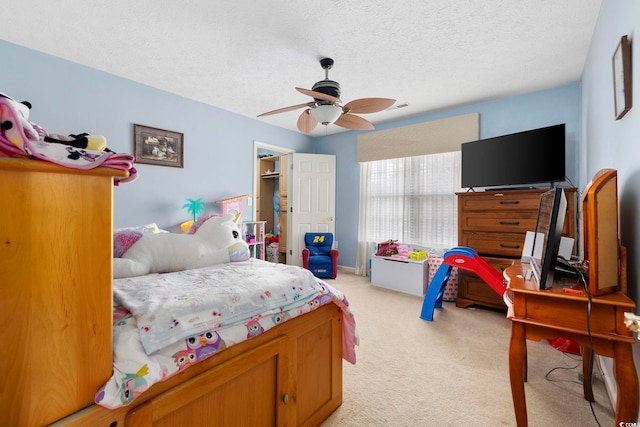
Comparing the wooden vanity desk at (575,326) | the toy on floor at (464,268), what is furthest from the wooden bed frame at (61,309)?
the toy on floor at (464,268)

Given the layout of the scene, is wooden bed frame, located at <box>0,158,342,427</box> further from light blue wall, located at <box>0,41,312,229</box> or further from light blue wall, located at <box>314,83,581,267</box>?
light blue wall, located at <box>314,83,581,267</box>

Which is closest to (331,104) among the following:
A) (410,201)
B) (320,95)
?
(320,95)

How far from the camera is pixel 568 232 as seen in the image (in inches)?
112

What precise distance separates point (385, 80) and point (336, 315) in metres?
2.57

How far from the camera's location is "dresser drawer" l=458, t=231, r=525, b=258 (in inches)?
121

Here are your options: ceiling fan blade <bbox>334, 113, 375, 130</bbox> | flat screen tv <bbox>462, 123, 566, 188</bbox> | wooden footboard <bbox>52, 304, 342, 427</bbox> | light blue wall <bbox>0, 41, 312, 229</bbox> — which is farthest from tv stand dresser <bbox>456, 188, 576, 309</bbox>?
light blue wall <bbox>0, 41, 312, 229</bbox>

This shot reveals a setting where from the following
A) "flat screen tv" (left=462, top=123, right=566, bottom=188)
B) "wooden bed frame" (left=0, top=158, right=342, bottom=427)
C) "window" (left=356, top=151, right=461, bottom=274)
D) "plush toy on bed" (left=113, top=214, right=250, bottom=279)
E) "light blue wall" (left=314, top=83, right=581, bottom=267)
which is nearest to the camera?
"wooden bed frame" (left=0, top=158, right=342, bottom=427)

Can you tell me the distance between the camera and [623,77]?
1404 mm

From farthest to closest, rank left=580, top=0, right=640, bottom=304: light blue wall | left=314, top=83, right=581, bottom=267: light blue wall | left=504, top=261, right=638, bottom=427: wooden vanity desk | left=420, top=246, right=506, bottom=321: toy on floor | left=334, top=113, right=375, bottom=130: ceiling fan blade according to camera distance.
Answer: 1. left=314, top=83, right=581, bottom=267: light blue wall
2. left=334, top=113, right=375, bottom=130: ceiling fan blade
3. left=420, top=246, right=506, bottom=321: toy on floor
4. left=580, top=0, right=640, bottom=304: light blue wall
5. left=504, top=261, right=638, bottom=427: wooden vanity desk

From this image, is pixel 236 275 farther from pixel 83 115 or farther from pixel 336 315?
pixel 83 115

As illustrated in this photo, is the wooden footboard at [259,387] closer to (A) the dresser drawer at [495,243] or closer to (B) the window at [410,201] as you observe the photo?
(A) the dresser drawer at [495,243]

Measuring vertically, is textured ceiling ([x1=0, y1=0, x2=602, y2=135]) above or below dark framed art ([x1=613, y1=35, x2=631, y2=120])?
above

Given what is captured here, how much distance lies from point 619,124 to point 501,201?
5.36ft

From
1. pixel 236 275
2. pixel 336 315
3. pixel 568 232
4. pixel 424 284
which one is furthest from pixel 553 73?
pixel 236 275
